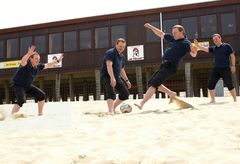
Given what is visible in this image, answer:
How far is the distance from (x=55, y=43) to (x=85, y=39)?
179 cm

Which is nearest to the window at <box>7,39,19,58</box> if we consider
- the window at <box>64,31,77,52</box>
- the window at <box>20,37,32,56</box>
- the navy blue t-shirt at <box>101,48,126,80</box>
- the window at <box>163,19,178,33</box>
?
the window at <box>20,37,32,56</box>

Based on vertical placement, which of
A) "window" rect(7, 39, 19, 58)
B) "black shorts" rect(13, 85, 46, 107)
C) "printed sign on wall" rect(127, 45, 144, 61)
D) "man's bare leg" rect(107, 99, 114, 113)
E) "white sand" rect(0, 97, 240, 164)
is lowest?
"white sand" rect(0, 97, 240, 164)

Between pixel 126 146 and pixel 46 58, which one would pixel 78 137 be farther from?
pixel 46 58

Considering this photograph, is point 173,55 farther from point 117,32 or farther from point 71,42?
point 71,42

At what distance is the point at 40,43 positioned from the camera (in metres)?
20.5

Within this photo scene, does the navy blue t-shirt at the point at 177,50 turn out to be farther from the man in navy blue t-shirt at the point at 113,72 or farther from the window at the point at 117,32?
the window at the point at 117,32

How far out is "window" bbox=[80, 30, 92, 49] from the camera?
19562 mm

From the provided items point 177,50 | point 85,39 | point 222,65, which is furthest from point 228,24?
point 177,50

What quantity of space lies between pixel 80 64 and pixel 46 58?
77.4 inches

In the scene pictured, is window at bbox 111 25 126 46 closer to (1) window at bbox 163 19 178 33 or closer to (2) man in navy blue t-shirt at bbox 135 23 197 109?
(1) window at bbox 163 19 178 33

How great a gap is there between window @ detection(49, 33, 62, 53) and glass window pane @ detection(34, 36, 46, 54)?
1.23 feet

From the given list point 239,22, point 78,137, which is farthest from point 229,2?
point 78,137

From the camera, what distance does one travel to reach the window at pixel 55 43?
20094 mm

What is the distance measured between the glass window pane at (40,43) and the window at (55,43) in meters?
0.38
